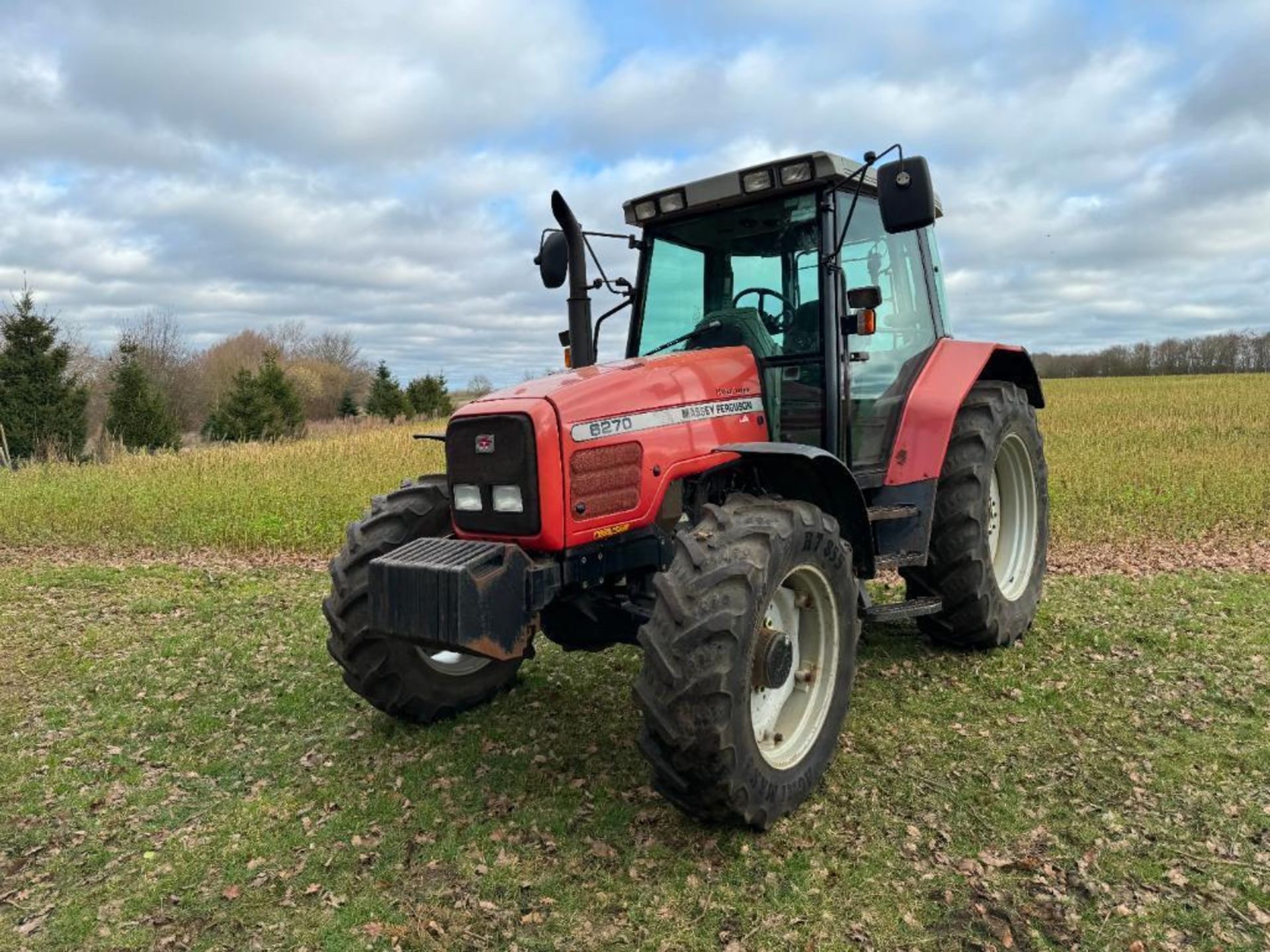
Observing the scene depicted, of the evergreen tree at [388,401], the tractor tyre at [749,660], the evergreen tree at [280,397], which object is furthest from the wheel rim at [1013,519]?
the evergreen tree at [388,401]

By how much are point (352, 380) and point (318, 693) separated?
46.9 meters

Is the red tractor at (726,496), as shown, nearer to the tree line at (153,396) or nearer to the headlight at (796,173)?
the headlight at (796,173)

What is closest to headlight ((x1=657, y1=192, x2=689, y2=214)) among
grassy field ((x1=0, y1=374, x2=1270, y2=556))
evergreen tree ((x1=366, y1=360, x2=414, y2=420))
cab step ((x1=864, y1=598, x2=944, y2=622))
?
cab step ((x1=864, y1=598, x2=944, y2=622))

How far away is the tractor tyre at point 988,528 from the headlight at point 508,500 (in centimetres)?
247

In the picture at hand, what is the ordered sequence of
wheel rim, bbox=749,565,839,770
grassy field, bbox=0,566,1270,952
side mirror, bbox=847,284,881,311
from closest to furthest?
grassy field, bbox=0,566,1270,952
wheel rim, bbox=749,565,839,770
side mirror, bbox=847,284,881,311

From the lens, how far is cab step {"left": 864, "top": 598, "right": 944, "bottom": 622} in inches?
161

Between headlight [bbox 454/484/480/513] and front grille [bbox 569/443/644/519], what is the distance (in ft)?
1.31

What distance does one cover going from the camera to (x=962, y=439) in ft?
15.6

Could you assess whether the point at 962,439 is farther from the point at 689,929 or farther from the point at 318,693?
the point at 318,693

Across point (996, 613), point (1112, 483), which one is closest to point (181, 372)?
point (1112, 483)

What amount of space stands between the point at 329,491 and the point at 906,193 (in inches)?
394

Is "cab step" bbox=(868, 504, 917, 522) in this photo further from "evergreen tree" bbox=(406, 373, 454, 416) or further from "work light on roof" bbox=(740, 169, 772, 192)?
"evergreen tree" bbox=(406, 373, 454, 416)

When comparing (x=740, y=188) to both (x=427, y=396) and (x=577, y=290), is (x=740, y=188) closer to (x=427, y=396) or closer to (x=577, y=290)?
(x=577, y=290)

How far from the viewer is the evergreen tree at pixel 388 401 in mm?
40406
